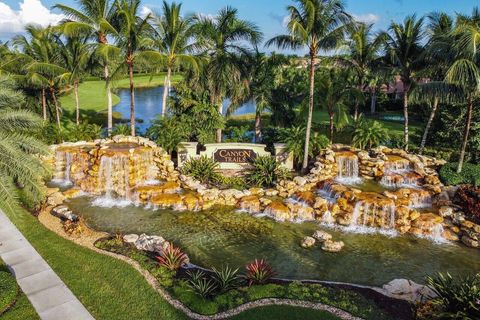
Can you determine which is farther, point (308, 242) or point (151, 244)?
point (308, 242)

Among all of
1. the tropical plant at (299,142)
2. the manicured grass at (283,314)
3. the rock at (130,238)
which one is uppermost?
the tropical plant at (299,142)

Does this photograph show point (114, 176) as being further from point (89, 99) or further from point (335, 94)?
point (89, 99)

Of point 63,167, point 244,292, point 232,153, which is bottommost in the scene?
point 244,292

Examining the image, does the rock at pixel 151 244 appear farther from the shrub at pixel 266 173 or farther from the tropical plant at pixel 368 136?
the tropical plant at pixel 368 136

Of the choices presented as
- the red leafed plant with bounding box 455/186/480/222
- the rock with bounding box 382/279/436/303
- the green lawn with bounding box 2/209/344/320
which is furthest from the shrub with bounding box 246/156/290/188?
the green lawn with bounding box 2/209/344/320

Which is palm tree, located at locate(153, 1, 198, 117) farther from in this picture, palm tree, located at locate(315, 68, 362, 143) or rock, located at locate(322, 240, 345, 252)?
rock, located at locate(322, 240, 345, 252)

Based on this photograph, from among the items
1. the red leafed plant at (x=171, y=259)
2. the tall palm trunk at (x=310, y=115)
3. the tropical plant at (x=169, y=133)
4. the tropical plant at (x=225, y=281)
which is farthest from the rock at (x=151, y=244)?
the tall palm trunk at (x=310, y=115)

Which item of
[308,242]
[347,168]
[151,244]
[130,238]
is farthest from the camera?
[347,168]

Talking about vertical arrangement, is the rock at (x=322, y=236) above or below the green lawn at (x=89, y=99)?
below

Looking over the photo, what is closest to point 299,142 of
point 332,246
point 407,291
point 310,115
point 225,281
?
point 310,115
